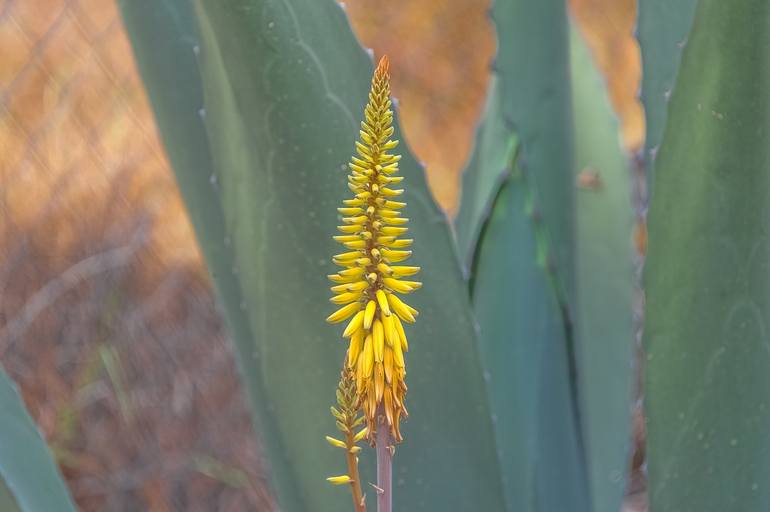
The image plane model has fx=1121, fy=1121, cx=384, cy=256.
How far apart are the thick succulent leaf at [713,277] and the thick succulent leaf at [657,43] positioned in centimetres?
18

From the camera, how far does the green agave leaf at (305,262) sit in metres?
0.75

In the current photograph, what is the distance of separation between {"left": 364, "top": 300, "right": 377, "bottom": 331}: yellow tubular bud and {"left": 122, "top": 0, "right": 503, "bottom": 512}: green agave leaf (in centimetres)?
25

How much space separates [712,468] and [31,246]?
2.41 meters

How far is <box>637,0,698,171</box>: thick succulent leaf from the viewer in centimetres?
94

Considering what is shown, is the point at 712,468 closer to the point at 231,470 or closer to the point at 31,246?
the point at 231,470

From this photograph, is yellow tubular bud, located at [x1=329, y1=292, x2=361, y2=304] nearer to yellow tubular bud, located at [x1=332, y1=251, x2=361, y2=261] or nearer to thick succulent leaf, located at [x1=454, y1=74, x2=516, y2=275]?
yellow tubular bud, located at [x1=332, y1=251, x2=361, y2=261]

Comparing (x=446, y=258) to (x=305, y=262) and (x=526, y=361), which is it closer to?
(x=305, y=262)

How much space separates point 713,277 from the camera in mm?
765

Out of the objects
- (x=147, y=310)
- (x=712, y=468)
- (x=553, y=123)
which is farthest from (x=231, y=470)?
(x=712, y=468)

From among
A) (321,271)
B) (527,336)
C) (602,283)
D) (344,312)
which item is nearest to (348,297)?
(344,312)

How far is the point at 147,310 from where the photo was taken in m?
3.00

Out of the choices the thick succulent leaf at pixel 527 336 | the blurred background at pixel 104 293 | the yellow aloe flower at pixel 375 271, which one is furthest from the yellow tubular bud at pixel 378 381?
the blurred background at pixel 104 293

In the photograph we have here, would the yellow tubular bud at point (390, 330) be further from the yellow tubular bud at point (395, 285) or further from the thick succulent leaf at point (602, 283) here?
the thick succulent leaf at point (602, 283)


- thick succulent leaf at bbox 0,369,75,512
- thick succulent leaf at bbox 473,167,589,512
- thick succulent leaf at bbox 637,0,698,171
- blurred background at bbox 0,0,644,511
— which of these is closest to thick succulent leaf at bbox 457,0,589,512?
thick succulent leaf at bbox 473,167,589,512
